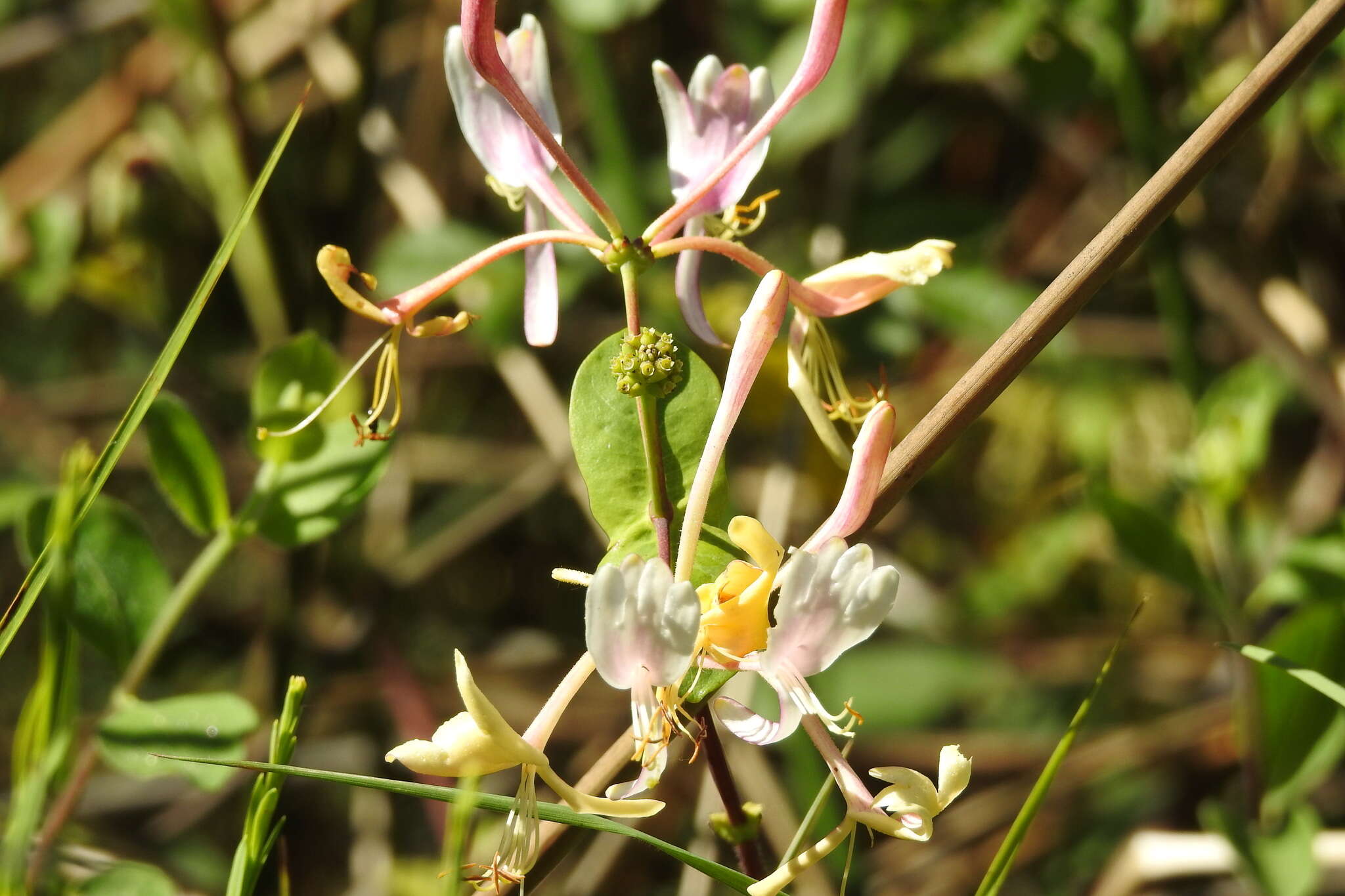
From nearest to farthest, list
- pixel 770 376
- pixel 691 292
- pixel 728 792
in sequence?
pixel 728 792 → pixel 691 292 → pixel 770 376

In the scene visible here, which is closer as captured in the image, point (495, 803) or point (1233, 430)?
point (495, 803)

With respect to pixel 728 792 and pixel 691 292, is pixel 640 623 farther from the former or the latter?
pixel 691 292

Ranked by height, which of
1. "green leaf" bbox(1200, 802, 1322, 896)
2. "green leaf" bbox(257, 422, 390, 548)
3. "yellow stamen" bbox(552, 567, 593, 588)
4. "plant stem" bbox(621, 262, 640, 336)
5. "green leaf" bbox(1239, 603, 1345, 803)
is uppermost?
"plant stem" bbox(621, 262, 640, 336)

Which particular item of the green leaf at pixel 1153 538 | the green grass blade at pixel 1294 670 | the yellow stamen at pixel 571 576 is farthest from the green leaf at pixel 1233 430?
the yellow stamen at pixel 571 576

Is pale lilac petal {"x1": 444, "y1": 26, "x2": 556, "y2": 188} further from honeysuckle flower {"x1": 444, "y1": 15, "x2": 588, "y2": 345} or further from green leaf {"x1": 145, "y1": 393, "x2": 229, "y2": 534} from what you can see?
green leaf {"x1": 145, "y1": 393, "x2": 229, "y2": 534}


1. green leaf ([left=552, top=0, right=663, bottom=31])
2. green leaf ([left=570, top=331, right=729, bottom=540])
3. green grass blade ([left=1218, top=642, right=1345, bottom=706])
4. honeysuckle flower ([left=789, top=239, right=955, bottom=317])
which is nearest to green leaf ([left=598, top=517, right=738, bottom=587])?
green leaf ([left=570, top=331, right=729, bottom=540])

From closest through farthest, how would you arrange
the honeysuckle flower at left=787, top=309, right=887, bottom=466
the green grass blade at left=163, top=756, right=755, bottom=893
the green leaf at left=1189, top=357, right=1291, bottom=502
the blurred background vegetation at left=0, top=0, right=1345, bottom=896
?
the green grass blade at left=163, top=756, right=755, bottom=893 → the honeysuckle flower at left=787, top=309, right=887, bottom=466 → the green leaf at left=1189, top=357, right=1291, bottom=502 → the blurred background vegetation at left=0, top=0, right=1345, bottom=896

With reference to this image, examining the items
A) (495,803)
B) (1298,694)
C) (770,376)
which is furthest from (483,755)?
(770,376)

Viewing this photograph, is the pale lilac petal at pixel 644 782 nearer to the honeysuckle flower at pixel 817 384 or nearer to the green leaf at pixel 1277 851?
the honeysuckle flower at pixel 817 384
